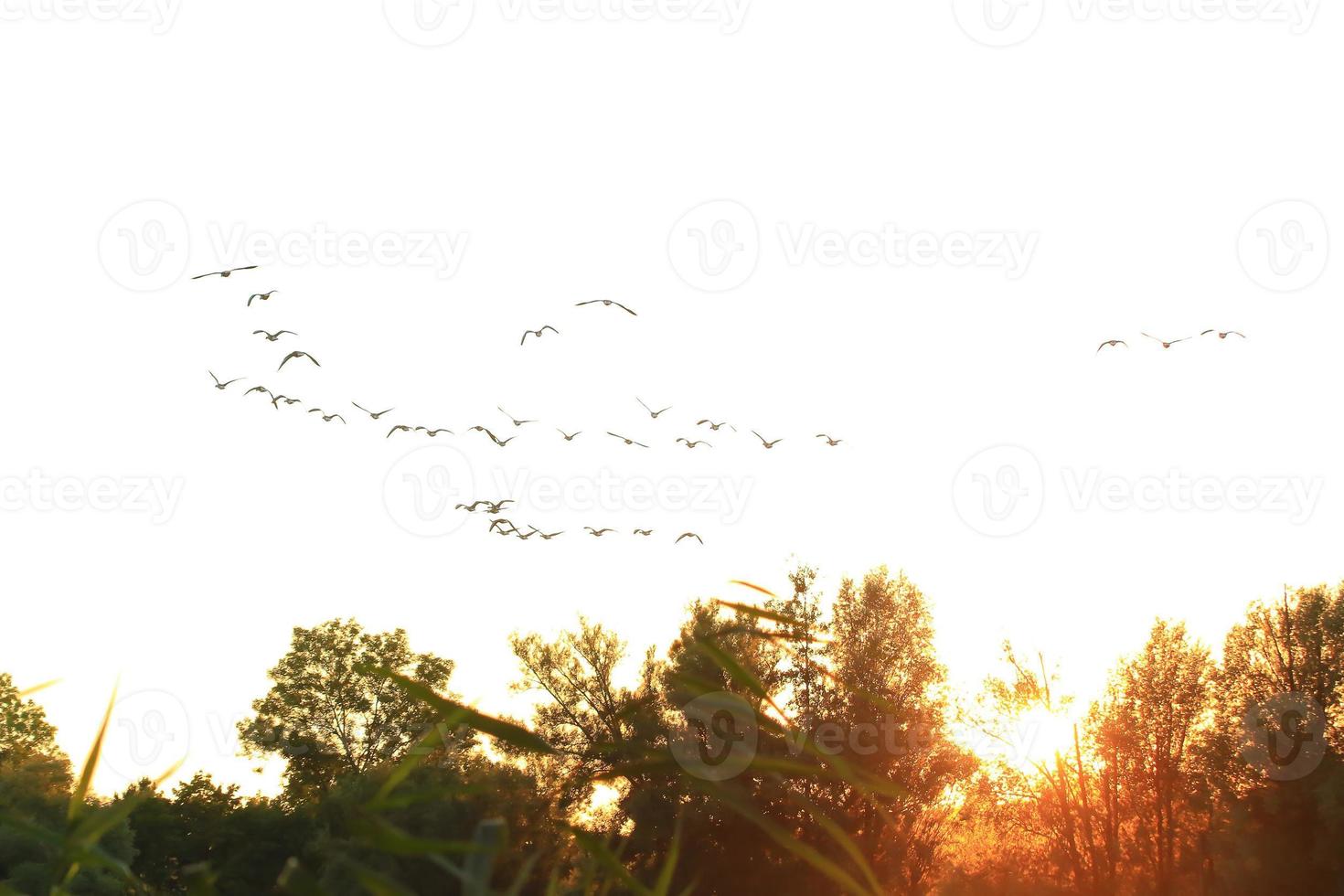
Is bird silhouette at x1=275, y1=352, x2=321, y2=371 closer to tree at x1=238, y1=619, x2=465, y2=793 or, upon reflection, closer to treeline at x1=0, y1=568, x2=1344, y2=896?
treeline at x1=0, y1=568, x2=1344, y2=896

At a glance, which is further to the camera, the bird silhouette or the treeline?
the treeline

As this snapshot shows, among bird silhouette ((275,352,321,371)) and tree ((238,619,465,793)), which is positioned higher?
bird silhouette ((275,352,321,371))

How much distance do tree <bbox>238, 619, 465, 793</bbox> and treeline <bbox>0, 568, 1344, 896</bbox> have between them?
0.48 feet

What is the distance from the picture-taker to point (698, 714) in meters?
52.5

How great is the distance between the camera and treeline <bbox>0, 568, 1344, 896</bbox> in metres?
50.6

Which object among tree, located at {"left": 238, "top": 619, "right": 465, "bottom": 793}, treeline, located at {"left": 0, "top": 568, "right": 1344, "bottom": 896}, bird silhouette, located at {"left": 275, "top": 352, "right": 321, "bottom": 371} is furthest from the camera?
tree, located at {"left": 238, "top": 619, "right": 465, "bottom": 793}

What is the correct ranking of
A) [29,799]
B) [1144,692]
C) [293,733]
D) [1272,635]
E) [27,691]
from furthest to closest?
[293,733] → [1144,692] → [1272,635] → [29,799] → [27,691]

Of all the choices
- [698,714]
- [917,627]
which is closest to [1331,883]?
[917,627]

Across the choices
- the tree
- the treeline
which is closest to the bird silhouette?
the treeline

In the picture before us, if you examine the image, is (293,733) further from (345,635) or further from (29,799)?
(29,799)

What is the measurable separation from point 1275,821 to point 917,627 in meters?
18.0

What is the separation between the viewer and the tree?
70.5 meters

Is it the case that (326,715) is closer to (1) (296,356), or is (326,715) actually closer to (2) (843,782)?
(2) (843,782)

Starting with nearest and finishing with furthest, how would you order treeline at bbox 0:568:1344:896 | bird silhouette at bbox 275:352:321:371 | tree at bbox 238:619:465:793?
bird silhouette at bbox 275:352:321:371
treeline at bbox 0:568:1344:896
tree at bbox 238:619:465:793
